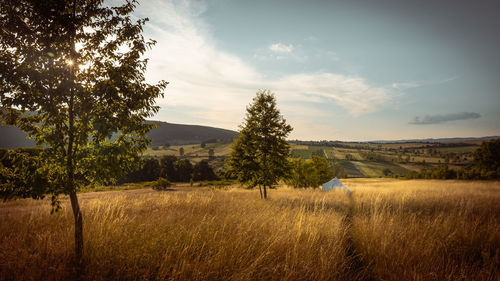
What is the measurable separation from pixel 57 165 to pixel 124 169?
1.14 metres

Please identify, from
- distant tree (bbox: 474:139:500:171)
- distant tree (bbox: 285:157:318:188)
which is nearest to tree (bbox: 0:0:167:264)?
distant tree (bbox: 285:157:318:188)

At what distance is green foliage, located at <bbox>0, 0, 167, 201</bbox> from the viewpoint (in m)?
3.39

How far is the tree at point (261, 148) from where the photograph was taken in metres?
14.7

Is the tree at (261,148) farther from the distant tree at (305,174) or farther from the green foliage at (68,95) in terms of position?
the distant tree at (305,174)

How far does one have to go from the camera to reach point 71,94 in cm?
398

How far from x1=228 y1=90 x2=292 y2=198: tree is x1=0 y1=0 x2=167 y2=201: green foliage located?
1076 centimetres

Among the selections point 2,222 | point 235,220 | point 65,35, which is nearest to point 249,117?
point 235,220

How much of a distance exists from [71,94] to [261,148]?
39.2 feet

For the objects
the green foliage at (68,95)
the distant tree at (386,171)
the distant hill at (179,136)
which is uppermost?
the distant hill at (179,136)

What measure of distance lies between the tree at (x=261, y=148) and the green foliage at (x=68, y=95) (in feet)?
35.3

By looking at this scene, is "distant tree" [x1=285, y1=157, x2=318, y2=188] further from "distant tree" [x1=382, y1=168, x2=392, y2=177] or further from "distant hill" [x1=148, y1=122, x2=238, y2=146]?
"distant hill" [x1=148, y1=122, x2=238, y2=146]

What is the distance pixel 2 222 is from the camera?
5598 mm

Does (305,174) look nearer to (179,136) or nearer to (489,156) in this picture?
(489,156)

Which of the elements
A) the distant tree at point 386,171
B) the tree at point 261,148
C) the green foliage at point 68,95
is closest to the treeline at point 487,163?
the distant tree at point 386,171
